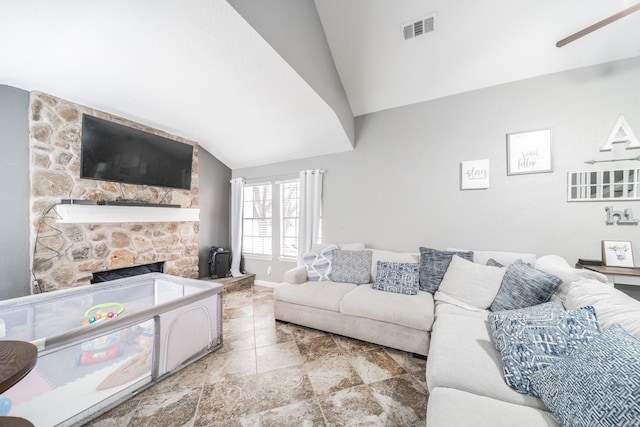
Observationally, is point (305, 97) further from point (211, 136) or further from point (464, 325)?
point (464, 325)

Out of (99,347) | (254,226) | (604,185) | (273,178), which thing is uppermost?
(273,178)

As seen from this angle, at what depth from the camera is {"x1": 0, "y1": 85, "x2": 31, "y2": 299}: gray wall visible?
6.81 feet

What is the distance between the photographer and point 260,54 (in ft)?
5.99

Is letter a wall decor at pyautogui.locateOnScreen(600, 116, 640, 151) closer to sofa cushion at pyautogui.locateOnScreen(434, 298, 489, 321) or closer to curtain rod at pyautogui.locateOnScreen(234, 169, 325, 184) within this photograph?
sofa cushion at pyautogui.locateOnScreen(434, 298, 489, 321)

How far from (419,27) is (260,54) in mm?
1652

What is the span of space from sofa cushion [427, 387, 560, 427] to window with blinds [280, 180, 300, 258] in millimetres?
2968

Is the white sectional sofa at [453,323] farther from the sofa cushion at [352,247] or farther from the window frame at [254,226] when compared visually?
the window frame at [254,226]

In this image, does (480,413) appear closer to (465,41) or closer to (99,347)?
(99,347)

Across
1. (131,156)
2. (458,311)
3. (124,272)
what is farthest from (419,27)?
(124,272)

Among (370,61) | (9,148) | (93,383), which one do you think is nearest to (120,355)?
(93,383)

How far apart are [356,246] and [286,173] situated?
1774 mm

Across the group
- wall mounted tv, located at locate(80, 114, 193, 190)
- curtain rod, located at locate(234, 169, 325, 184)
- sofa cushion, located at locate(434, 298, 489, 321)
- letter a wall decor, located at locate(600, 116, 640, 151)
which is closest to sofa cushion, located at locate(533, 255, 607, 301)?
sofa cushion, located at locate(434, 298, 489, 321)

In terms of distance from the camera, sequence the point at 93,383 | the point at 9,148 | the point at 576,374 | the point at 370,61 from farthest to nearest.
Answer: the point at 370,61 → the point at 9,148 → the point at 93,383 → the point at 576,374

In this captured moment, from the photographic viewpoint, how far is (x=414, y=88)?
2.80 meters
